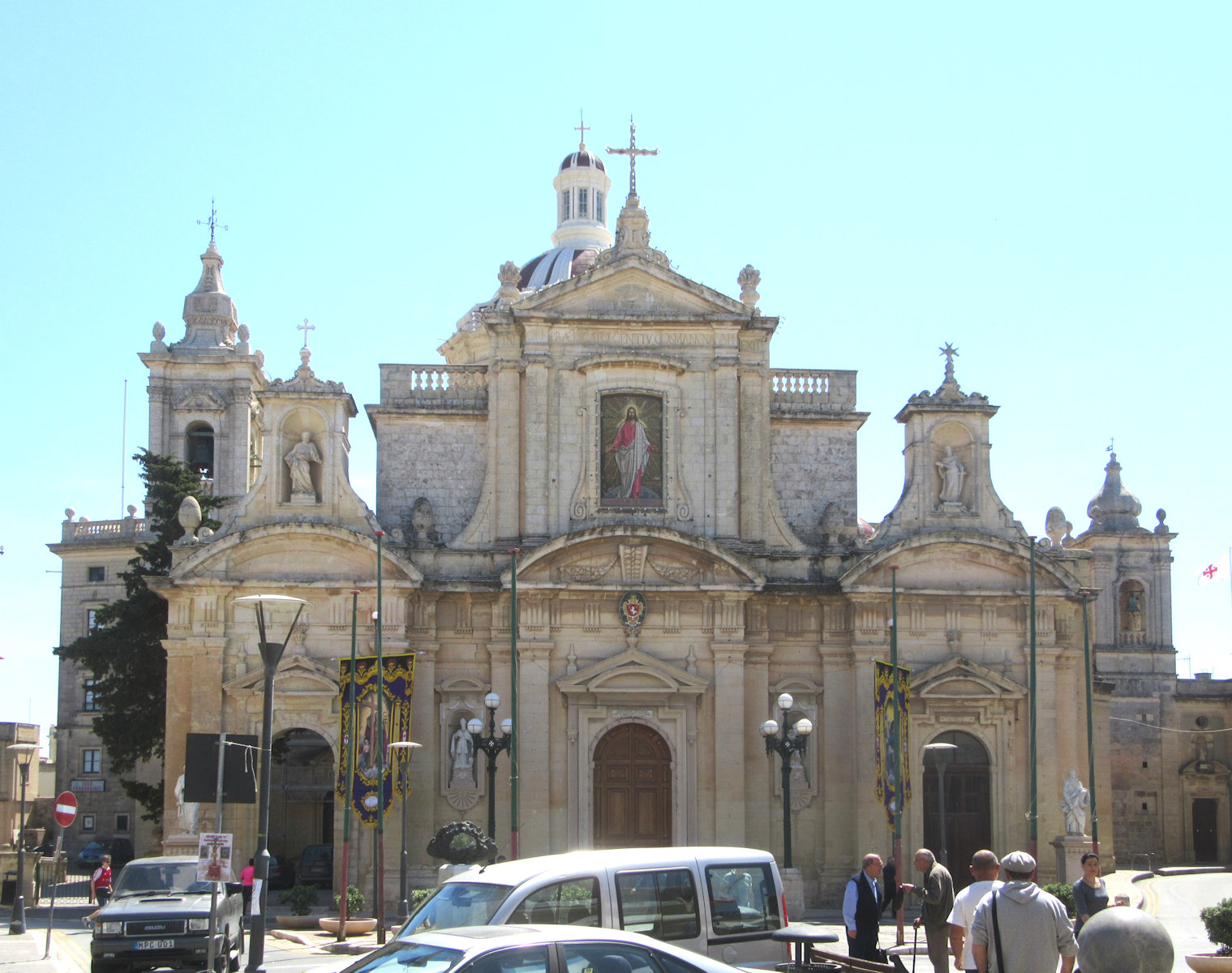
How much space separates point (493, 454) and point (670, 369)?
475 cm

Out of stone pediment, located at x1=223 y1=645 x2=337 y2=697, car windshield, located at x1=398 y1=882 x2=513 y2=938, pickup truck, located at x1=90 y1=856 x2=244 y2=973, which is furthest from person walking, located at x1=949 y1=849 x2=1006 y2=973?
stone pediment, located at x1=223 y1=645 x2=337 y2=697

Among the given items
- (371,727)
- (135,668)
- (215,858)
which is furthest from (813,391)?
(215,858)

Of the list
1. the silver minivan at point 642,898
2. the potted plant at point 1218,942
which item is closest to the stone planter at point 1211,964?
the potted plant at point 1218,942

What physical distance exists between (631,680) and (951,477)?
925cm

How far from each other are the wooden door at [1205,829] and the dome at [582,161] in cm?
3574

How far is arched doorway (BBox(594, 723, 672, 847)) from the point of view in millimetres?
35594

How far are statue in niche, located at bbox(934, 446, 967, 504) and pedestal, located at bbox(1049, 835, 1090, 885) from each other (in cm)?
826

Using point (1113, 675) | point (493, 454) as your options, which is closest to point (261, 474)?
point (493, 454)

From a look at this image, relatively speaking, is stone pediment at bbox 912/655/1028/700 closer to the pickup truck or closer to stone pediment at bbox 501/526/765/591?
stone pediment at bbox 501/526/765/591

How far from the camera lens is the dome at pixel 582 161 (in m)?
66.9

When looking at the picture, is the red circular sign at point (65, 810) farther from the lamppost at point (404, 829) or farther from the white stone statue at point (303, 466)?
the white stone statue at point (303, 466)

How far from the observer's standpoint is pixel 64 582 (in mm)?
62250

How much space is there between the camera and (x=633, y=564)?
35.8 metres

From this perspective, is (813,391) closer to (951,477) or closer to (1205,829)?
(951,477)
